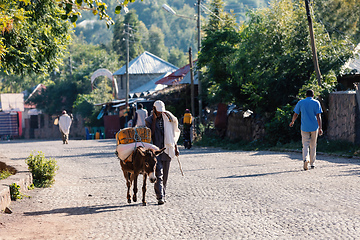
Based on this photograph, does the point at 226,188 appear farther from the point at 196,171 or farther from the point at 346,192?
the point at 196,171

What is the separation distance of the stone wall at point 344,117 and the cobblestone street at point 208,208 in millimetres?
4336

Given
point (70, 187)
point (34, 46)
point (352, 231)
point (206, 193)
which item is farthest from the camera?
point (34, 46)

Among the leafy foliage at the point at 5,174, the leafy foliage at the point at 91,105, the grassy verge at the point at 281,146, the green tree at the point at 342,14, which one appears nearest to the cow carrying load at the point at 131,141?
the leafy foliage at the point at 5,174

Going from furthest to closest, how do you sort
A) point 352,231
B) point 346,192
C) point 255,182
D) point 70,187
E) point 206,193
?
point 70,187 → point 255,182 → point 206,193 → point 346,192 → point 352,231

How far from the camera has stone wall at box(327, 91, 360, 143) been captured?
17.7m

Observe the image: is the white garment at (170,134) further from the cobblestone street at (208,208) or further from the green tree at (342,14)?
the green tree at (342,14)

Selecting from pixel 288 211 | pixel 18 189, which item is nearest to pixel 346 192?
pixel 288 211

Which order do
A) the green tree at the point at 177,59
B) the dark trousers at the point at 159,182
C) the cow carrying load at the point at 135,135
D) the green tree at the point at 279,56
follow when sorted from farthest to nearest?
the green tree at the point at 177,59, the green tree at the point at 279,56, the cow carrying load at the point at 135,135, the dark trousers at the point at 159,182

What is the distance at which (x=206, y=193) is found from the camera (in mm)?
9859

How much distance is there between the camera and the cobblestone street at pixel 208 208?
672 centimetres

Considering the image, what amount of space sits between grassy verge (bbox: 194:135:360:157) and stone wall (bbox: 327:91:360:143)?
0.35 meters

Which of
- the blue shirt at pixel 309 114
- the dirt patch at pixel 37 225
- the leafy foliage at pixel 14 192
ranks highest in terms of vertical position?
the blue shirt at pixel 309 114

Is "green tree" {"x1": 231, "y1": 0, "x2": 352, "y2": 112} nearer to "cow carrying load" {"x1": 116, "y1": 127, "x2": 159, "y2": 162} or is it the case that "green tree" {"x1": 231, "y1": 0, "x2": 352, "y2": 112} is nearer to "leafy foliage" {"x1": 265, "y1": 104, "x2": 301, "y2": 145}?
"leafy foliage" {"x1": 265, "y1": 104, "x2": 301, "y2": 145}

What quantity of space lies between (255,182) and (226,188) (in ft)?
3.15
